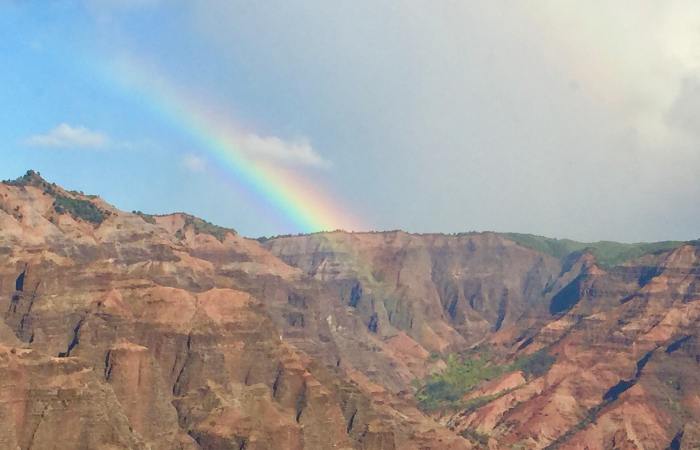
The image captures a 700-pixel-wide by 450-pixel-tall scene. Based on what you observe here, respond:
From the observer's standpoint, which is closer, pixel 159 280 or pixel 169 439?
pixel 169 439

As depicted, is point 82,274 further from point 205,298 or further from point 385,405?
point 385,405

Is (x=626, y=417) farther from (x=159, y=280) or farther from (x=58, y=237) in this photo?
(x=58, y=237)

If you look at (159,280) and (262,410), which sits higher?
(159,280)

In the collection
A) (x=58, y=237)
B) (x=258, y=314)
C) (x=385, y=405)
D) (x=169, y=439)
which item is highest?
(x=58, y=237)

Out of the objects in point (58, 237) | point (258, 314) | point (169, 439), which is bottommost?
point (169, 439)

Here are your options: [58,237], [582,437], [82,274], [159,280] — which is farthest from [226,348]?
[582,437]

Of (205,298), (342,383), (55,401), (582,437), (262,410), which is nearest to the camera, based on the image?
(55,401)

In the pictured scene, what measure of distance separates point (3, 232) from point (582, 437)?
116 metres

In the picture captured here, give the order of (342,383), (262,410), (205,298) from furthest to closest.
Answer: (342,383) → (205,298) → (262,410)

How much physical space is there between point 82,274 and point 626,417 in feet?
372

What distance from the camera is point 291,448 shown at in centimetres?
13662

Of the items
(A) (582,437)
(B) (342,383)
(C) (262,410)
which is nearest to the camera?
→ (C) (262,410)

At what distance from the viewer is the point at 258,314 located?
160 metres

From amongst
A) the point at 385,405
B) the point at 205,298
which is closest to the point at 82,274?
the point at 205,298
